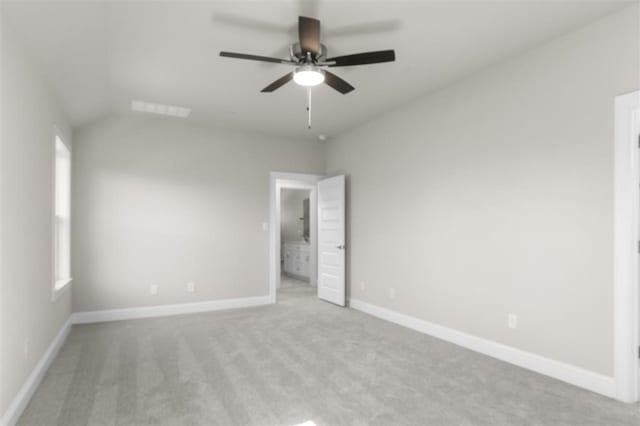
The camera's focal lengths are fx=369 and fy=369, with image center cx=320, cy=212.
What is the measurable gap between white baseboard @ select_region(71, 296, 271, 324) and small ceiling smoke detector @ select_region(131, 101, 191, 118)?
264 cm

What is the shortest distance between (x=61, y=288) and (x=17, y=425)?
1881 millimetres

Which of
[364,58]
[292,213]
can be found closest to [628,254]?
[364,58]

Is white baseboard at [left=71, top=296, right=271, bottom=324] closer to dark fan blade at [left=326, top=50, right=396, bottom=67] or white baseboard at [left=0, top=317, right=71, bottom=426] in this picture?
white baseboard at [left=0, top=317, right=71, bottom=426]

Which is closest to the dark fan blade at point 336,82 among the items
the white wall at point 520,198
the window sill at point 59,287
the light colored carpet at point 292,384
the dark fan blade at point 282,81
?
the dark fan blade at point 282,81

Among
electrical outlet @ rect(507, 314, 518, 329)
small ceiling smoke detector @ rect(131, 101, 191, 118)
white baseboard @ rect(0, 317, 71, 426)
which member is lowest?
white baseboard @ rect(0, 317, 71, 426)

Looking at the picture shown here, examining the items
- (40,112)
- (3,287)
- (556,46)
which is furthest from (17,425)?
(556,46)

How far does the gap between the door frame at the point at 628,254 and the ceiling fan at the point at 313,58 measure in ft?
5.64

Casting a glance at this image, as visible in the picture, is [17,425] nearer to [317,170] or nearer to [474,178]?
[474,178]

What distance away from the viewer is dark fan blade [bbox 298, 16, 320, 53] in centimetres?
237

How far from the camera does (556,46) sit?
9.92 feet

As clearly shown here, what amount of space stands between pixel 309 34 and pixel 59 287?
3616 millimetres

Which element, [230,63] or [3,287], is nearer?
[3,287]

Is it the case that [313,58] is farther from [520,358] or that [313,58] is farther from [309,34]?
[520,358]

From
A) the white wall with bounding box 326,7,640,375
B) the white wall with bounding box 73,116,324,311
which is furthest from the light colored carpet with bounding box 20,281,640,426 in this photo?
the white wall with bounding box 73,116,324,311
